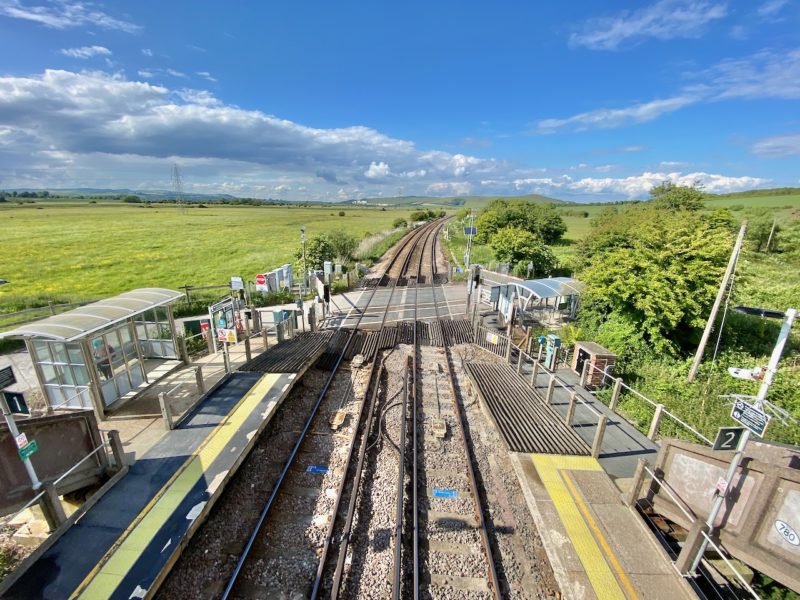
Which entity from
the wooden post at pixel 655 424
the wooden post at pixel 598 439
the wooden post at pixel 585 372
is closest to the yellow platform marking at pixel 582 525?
the wooden post at pixel 598 439

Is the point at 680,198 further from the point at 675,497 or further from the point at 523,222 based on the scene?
the point at 675,497

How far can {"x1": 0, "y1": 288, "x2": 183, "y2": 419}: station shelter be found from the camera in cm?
884

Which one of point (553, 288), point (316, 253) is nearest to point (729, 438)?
point (553, 288)

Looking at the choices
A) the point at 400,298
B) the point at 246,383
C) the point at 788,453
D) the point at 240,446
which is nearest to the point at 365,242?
the point at 400,298

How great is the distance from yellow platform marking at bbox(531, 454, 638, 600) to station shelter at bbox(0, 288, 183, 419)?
11122 millimetres

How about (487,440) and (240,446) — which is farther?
(487,440)

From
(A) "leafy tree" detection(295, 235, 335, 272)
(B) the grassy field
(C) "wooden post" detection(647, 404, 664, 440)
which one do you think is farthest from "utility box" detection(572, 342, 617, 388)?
(B) the grassy field

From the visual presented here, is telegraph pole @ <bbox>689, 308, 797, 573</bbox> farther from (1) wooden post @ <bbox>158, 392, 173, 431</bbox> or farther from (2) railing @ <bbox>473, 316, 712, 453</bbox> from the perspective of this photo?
(1) wooden post @ <bbox>158, 392, 173, 431</bbox>

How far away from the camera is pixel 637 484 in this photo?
6852 millimetres

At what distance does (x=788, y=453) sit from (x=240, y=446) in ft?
33.6

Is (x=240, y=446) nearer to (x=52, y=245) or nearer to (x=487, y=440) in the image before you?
(x=487, y=440)

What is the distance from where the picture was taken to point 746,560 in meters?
5.61

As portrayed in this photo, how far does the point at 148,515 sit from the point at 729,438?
9.60m

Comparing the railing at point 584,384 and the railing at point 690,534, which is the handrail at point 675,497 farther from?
the railing at point 584,384
